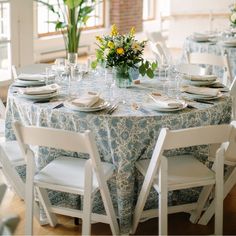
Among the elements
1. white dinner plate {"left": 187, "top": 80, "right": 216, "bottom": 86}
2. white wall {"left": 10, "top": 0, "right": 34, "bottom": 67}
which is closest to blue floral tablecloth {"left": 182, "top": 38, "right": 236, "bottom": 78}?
white dinner plate {"left": 187, "top": 80, "right": 216, "bottom": 86}

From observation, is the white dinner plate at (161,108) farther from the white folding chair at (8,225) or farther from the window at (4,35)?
the window at (4,35)

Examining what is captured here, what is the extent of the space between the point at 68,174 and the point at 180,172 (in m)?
0.61

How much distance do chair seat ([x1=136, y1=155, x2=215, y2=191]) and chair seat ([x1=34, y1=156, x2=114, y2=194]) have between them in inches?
9.5

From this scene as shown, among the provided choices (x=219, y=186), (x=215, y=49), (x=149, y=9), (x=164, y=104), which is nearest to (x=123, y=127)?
(x=164, y=104)

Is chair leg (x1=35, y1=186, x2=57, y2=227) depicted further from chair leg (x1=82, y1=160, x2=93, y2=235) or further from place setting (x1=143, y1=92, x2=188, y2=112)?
place setting (x1=143, y1=92, x2=188, y2=112)

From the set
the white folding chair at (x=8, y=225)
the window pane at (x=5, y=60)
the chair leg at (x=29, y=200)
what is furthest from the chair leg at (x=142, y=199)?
the window pane at (x=5, y=60)

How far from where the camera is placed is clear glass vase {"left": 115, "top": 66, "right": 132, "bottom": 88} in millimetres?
3153

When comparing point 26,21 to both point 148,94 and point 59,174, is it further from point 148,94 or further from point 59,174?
point 59,174

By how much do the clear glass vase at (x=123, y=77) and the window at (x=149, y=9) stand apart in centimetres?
873

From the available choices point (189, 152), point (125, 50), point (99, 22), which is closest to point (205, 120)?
point (189, 152)

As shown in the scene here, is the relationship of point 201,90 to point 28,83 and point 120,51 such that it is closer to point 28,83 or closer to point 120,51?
point 120,51

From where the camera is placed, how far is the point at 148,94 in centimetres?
311

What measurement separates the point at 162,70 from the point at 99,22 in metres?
6.65

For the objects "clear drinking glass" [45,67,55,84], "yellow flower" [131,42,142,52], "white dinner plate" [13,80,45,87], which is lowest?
"white dinner plate" [13,80,45,87]
